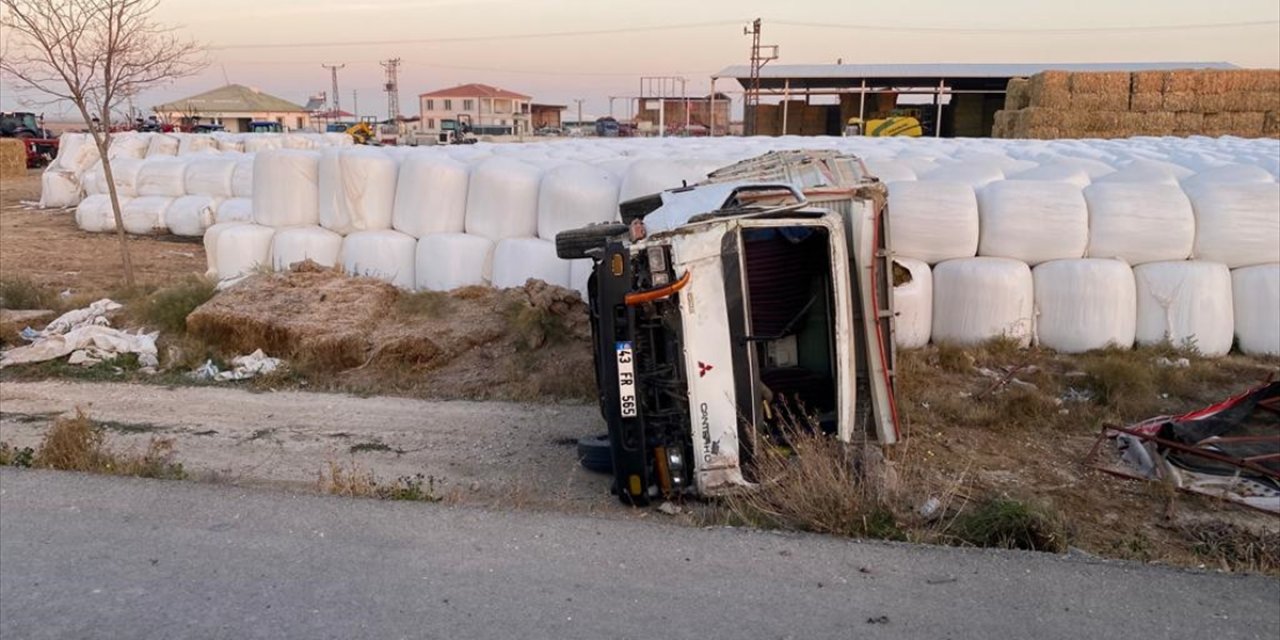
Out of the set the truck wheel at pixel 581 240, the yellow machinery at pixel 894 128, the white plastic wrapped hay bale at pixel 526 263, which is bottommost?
the white plastic wrapped hay bale at pixel 526 263

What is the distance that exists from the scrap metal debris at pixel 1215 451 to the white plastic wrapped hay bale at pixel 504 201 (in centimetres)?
514

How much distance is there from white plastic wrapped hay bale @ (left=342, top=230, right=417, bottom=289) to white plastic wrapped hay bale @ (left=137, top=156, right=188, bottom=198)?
31.9 ft

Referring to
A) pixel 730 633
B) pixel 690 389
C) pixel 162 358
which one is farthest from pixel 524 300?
pixel 730 633

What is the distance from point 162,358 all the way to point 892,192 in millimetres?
6018

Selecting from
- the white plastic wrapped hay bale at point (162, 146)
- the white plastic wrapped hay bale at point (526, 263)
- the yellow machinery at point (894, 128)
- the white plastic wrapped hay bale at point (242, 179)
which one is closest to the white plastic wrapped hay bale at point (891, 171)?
the white plastic wrapped hay bale at point (526, 263)

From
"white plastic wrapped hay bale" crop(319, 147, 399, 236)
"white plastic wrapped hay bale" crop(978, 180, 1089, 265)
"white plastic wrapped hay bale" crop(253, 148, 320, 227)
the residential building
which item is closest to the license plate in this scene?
"white plastic wrapped hay bale" crop(978, 180, 1089, 265)

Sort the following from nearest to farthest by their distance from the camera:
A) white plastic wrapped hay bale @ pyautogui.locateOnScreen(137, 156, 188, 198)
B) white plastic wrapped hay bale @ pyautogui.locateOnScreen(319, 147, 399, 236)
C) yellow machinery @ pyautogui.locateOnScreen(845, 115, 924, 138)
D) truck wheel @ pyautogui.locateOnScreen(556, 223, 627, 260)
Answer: truck wheel @ pyautogui.locateOnScreen(556, 223, 627, 260) → white plastic wrapped hay bale @ pyautogui.locateOnScreen(319, 147, 399, 236) → white plastic wrapped hay bale @ pyautogui.locateOnScreen(137, 156, 188, 198) → yellow machinery @ pyautogui.locateOnScreen(845, 115, 924, 138)

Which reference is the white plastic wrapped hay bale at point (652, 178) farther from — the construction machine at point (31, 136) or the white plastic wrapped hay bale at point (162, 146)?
the construction machine at point (31, 136)

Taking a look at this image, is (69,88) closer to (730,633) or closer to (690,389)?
(690,389)

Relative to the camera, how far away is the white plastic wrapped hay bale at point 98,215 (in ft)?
59.4

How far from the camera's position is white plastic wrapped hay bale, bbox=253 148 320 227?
10016mm

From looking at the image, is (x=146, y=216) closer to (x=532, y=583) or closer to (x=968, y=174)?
(x=968, y=174)

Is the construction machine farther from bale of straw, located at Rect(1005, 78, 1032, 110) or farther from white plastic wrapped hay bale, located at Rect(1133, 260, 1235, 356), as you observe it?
white plastic wrapped hay bale, located at Rect(1133, 260, 1235, 356)

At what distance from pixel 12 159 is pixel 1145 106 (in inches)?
1263
